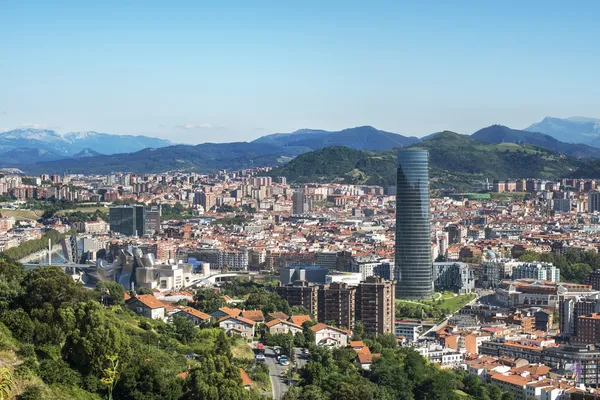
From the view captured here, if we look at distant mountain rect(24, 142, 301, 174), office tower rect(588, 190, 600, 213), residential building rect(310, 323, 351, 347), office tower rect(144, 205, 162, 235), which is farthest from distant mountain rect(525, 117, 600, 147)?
residential building rect(310, 323, 351, 347)

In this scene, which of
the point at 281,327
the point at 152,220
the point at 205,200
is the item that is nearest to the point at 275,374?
the point at 281,327

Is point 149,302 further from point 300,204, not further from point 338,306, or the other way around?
point 300,204

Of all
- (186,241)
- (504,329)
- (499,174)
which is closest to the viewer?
(504,329)

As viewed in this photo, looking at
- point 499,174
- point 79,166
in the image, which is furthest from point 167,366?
point 79,166

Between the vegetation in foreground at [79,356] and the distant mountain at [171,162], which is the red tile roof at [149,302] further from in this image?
the distant mountain at [171,162]

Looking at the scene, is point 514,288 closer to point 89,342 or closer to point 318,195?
point 89,342
